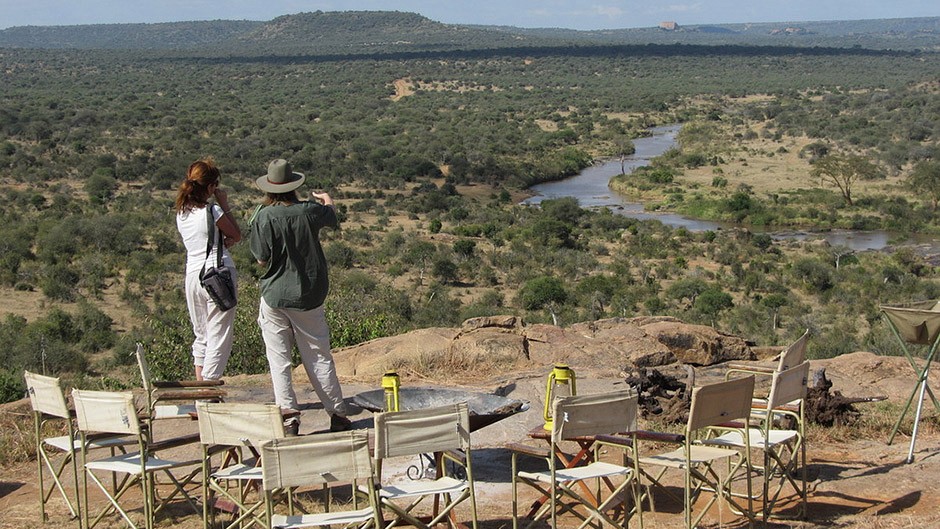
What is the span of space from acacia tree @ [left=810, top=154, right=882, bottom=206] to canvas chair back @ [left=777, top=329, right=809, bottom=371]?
1436 inches

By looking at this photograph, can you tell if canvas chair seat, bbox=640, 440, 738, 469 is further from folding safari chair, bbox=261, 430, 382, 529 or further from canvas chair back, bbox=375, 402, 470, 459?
folding safari chair, bbox=261, 430, 382, 529

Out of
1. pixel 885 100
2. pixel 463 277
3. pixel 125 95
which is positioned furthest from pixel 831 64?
pixel 463 277

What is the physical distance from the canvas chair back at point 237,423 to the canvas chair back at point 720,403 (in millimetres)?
1942

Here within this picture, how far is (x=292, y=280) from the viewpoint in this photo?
620cm

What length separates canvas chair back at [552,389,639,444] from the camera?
486 cm

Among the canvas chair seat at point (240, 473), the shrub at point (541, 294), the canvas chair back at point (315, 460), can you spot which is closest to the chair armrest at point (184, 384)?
the canvas chair seat at point (240, 473)

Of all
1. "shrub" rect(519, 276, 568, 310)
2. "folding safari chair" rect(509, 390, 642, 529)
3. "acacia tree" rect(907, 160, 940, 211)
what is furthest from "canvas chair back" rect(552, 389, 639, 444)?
"acacia tree" rect(907, 160, 940, 211)

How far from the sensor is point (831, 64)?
427ft

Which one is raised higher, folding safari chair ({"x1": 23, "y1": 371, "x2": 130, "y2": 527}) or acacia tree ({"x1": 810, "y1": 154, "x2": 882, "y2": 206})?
folding safari chair ({"x1": 23, "y1": 371, "x2": 130, "y2": 527})

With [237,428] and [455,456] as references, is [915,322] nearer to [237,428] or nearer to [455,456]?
[455,456]

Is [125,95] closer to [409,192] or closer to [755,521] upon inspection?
[409,192]

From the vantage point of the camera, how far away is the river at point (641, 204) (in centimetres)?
3453

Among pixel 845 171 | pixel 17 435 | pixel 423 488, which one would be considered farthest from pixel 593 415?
pixel 845 171

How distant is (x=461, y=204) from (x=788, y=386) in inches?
1375
